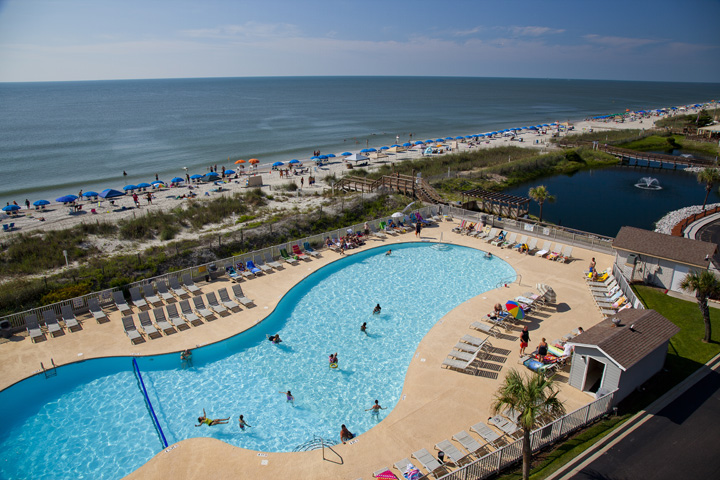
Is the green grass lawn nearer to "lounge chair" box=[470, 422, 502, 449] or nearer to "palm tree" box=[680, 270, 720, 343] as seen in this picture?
"palm tree" box=[680, 270, 720, 343]

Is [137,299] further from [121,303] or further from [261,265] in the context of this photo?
[261,265]

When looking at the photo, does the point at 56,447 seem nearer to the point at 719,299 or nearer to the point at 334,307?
the point at 334,307

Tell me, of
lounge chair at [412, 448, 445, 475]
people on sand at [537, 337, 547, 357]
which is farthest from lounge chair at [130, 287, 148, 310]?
people on sand at [537, 337, 547, 357]

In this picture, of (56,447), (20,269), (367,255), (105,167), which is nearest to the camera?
(56,447)

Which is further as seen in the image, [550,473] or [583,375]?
[583,375]

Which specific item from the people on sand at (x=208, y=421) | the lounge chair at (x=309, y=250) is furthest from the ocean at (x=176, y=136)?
the people on sand at (x=208, y=421)

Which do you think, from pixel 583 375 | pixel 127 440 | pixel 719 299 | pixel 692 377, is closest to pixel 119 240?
pixel 127 440
